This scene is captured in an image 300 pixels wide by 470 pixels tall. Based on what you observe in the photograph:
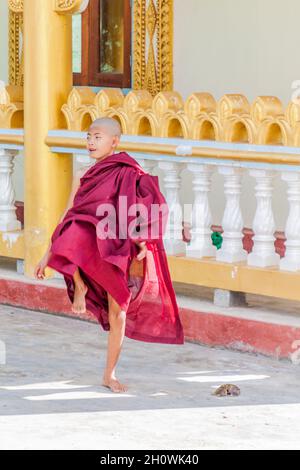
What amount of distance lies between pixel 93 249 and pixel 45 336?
1.43 meters

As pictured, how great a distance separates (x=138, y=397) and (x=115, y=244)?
2.37 ft

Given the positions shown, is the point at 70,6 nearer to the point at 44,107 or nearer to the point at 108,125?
the point at 44,107

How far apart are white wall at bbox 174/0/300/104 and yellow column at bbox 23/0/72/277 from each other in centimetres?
168

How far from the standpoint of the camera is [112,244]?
20.2 feet

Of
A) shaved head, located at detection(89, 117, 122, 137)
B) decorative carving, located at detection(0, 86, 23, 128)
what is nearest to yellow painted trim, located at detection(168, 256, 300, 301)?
shaved head, located at detection(89, 117, 122, 137)

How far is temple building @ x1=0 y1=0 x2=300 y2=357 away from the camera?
7.02m

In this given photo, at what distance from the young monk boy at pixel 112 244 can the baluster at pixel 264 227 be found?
0.83 m

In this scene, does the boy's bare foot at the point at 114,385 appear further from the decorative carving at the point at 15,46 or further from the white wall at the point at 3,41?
the white wall at the point at 3,41

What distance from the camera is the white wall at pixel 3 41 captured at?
1070 centimetres

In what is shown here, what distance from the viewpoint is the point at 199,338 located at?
726cm

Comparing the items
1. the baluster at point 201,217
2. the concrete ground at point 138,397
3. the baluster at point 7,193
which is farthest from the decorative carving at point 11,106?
the baluster at point 201,217

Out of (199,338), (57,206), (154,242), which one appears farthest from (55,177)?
(154,242)

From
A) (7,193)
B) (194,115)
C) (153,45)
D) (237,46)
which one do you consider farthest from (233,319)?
(153,45)
